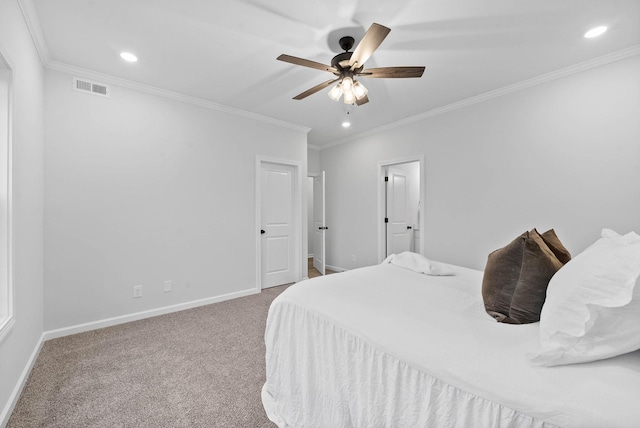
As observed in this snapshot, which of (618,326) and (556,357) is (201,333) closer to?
(556,357)

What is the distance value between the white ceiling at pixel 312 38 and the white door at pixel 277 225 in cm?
144

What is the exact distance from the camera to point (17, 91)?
1.79 m

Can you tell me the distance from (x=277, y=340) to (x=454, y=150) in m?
3.25

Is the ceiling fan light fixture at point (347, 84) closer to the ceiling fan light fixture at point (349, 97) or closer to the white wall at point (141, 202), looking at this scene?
the ceiling fan light fixture at point (349, 97)

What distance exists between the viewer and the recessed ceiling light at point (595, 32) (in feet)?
6.95

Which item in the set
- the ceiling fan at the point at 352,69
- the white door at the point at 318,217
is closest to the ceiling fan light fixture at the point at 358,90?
the ceiling fan at the point at 352,69

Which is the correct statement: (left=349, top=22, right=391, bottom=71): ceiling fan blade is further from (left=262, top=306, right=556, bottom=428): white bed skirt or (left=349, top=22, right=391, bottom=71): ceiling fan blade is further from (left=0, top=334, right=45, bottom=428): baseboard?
(left=0, top=334, right=45, bottom=428): baseboard

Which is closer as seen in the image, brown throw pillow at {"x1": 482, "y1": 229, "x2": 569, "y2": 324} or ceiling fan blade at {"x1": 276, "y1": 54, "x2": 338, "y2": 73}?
brown throw pillow at {"x1": 482, "y1": 229, "x2": 569, "y2": 324}

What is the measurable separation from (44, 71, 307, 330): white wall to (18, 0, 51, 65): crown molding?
227mm

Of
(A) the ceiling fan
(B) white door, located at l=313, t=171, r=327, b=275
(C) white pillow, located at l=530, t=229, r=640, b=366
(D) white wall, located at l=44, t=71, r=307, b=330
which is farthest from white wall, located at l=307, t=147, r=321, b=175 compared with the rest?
(C) white pillow, located at l=530, t=229, r=640, b=366

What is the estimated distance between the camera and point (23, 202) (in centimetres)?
194

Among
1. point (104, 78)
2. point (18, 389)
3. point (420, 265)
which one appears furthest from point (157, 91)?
point (420, 265)

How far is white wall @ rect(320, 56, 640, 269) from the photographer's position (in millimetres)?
2475

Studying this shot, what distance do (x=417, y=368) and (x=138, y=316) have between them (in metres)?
3.18
